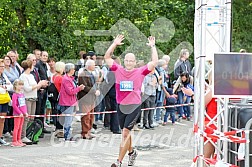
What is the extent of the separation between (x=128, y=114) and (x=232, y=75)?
270 centimetres

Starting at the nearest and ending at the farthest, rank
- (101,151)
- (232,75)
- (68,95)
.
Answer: (232,75)
(101,151)
(68,95)

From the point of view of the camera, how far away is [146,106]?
562 inches

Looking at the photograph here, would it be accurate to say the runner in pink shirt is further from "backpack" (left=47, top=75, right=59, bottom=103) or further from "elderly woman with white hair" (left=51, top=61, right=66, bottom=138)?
"backpack" (left=47, top=75, right=59, bottom=103)

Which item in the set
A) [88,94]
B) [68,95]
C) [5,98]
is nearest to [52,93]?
[68,95]

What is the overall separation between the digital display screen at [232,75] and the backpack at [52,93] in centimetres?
621

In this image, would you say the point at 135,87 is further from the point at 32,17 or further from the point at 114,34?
A: the point at 114,34

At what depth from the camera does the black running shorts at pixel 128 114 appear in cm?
930

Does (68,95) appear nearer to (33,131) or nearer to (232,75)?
(33,131)

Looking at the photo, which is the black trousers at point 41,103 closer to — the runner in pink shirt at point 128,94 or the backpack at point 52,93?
the backpack at point 52,93

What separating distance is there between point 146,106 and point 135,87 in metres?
4.95

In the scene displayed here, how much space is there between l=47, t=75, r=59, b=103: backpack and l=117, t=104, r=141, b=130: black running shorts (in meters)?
3.51

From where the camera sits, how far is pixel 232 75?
709cm

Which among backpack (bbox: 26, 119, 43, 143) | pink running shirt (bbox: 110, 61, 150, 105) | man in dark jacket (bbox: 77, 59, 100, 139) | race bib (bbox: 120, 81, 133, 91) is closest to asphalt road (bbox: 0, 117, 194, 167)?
backpack (bbox: 26, 119, 43, 143)

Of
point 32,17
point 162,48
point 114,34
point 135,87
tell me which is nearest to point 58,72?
point 135,87
